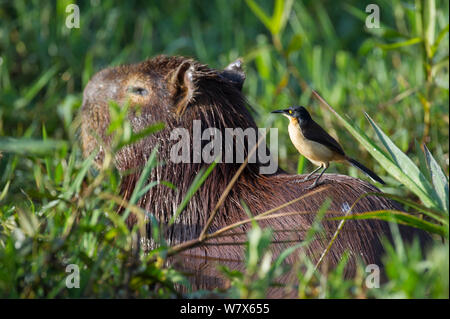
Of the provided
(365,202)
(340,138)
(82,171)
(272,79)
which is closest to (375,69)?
(272,79)

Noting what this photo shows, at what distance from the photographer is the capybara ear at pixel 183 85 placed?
3039mm

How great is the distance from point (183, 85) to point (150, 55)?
2.24 meters

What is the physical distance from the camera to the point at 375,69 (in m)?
5.10

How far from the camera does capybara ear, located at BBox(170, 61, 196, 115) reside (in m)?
3.04

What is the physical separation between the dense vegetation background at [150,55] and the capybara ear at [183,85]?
50 centimetres

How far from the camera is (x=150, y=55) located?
17.3 ft

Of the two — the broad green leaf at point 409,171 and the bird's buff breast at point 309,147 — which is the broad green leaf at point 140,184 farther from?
the broad green leaf at point 409,171

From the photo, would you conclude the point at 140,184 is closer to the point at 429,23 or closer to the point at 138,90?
the point at 138,90

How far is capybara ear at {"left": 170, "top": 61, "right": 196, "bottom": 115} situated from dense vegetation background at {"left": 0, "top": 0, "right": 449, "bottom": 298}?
504 millimetres

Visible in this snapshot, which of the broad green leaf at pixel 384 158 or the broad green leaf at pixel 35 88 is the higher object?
the broad green leaf at pixel 35 88

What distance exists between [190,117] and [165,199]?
387mm

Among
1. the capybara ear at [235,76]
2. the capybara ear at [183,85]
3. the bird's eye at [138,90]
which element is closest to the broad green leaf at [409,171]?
the capybara ear at [183,85]

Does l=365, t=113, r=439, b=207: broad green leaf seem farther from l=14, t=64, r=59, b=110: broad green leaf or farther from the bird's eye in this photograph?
l=14, t=64, r=59, b=110: broad green leaf
